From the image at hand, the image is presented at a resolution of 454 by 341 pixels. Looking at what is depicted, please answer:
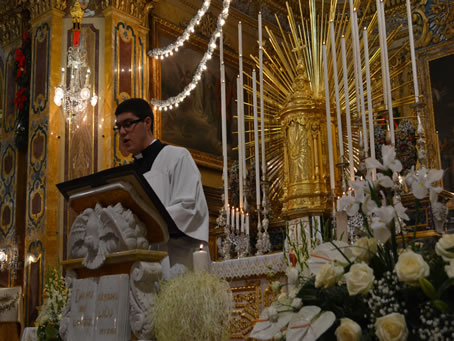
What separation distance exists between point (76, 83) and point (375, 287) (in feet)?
25.2

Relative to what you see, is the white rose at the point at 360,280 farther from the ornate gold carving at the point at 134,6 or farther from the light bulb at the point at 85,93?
the ornate gold carving at the point at 134,6

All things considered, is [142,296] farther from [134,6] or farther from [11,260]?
[134,6]

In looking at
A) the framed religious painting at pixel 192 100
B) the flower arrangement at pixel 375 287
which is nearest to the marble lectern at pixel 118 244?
the flower arrangement at pixel 375 287

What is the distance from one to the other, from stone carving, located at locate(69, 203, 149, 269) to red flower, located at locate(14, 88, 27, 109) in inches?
277

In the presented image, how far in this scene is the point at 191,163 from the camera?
10.5 ft

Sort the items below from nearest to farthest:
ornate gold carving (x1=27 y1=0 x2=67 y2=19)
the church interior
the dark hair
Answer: the dark hair, the church interior, ornate gold carving (x1=27 y1=0 x2=67 y2=19)

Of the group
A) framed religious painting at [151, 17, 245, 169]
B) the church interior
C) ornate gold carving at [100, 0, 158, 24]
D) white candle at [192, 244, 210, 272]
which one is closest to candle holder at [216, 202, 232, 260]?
the church interior

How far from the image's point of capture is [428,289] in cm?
140

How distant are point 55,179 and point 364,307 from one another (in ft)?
24.7

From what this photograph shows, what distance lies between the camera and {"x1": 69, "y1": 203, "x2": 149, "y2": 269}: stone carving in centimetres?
267

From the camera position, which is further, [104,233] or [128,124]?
[128,124]

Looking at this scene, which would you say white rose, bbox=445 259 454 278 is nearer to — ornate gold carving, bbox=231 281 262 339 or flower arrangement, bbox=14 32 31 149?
ornate gold carving, bbox=231 281 262 339

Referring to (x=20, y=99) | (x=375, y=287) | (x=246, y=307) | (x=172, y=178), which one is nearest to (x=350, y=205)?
(x=375, y=287)

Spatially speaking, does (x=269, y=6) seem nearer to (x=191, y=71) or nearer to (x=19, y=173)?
(x=191, y=71)
